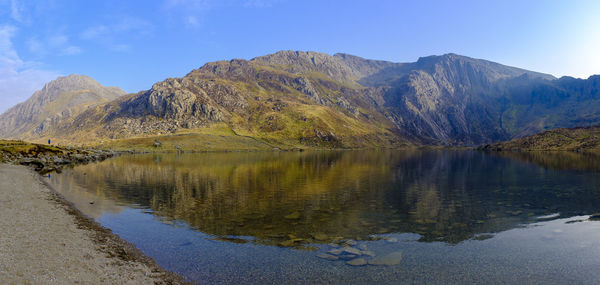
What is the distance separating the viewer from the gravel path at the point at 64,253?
53.5 ft

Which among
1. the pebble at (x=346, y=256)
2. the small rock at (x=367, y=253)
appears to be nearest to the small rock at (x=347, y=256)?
the pebble at (x=346, y=256)

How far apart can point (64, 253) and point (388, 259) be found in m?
22.0

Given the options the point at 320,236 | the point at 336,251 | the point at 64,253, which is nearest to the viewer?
the point at 64,253

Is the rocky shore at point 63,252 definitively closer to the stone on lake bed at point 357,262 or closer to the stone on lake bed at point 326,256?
the stone on lake bed at point 326,256

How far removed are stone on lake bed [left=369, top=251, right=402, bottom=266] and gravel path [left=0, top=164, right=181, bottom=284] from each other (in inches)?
515

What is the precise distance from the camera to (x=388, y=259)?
2219 cm

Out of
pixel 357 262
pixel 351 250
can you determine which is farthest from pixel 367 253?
pixel 357 262

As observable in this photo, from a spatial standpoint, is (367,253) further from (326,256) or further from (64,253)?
(64,253)

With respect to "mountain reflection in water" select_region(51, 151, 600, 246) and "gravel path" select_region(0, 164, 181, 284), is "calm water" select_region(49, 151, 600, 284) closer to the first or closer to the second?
"mountain reflection in water" select_region(51, 151, 600, 246)

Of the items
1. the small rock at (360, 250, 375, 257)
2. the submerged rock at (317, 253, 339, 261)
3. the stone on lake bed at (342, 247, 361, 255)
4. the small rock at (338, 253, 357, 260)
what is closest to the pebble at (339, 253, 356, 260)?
the small rock at (338, 253, 357, 260)

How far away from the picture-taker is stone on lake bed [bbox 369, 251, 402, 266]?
21456 millimetres

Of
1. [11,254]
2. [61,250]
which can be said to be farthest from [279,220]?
[11,254]

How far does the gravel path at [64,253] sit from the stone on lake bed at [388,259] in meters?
13.1

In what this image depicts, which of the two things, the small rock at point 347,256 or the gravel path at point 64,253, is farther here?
the small rock at point 347,256
